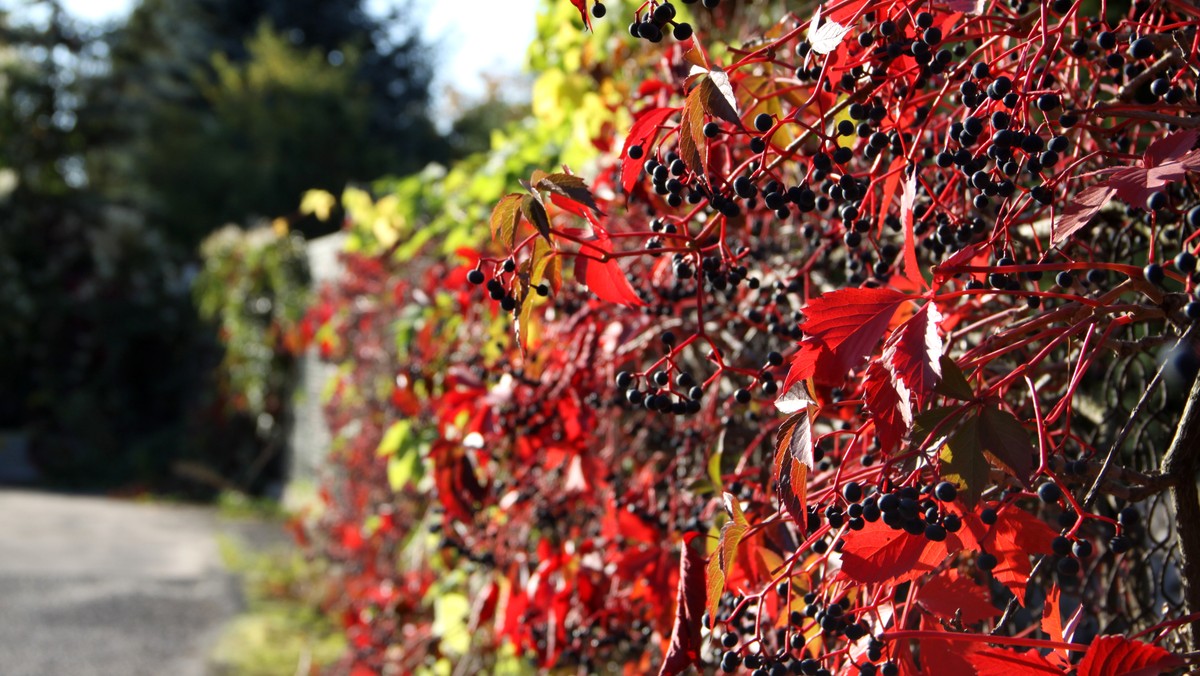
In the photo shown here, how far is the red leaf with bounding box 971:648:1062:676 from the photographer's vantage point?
3.07 ft

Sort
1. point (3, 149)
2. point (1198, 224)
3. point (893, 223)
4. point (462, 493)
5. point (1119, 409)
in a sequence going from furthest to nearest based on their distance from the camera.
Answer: point (3, 149), point (462, 493), point (1119, 409), point (893, 223), point (1198, 224)

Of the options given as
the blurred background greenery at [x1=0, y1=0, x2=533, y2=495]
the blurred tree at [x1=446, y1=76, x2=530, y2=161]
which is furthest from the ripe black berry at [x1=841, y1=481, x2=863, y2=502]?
→ the blurred tree at [x1=446, y1=76, x2=530, y2=161]

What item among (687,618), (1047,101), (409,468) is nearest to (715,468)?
(687,618)

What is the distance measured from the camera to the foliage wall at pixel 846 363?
1006mm

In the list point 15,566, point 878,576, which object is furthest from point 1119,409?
point 15,566

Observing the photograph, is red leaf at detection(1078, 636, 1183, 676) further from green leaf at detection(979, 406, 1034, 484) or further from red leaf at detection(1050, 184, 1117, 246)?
red leaf at detection(1050, 184, 1117, 246)

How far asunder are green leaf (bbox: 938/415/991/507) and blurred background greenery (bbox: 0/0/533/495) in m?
6.14

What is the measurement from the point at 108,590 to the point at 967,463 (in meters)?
6.74

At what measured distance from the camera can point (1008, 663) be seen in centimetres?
95

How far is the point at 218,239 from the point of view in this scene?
406 inches

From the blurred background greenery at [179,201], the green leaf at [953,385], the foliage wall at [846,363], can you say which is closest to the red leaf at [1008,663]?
the foliage wall at [846,363]

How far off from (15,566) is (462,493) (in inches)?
248

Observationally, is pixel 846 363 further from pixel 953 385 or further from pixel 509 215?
pixel 509 215

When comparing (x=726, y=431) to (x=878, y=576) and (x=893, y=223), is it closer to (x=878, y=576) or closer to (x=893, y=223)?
(x=893, y=223)
